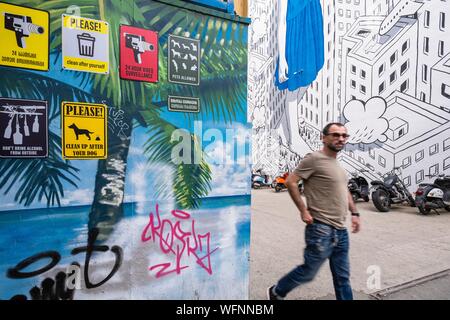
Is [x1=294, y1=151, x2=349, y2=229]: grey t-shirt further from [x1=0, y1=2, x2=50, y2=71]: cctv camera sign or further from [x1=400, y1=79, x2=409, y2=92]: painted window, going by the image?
[x1=400, y1=79, x2=409, y2=92]: painted window

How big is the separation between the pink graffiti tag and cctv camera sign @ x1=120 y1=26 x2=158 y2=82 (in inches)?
41.6

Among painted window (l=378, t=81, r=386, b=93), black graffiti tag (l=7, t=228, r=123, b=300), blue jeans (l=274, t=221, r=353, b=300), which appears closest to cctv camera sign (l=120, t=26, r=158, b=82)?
black graffiti tag (l=7, t=228, r=123, b=300)

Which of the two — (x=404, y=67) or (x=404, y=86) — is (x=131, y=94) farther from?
(x=404, y=67)

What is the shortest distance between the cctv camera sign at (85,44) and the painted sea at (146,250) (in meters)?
1.02

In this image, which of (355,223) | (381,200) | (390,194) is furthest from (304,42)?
(355,223)

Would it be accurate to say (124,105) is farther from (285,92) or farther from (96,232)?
(285,92)

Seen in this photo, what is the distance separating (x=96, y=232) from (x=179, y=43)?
64.2 inches

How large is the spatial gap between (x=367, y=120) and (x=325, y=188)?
9.35 meters

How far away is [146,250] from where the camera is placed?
112 inches

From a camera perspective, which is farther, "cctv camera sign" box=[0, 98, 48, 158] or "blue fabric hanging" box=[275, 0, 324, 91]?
"blue fabric hanging" box=[275, 0, 324, 91]

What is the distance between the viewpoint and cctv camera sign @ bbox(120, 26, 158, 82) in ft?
8.87

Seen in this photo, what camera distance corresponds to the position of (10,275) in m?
2.34

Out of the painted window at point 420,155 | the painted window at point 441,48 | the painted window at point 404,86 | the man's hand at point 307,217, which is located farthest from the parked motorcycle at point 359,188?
the man's hand at point 307,217

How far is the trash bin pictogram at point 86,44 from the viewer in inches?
99.7
